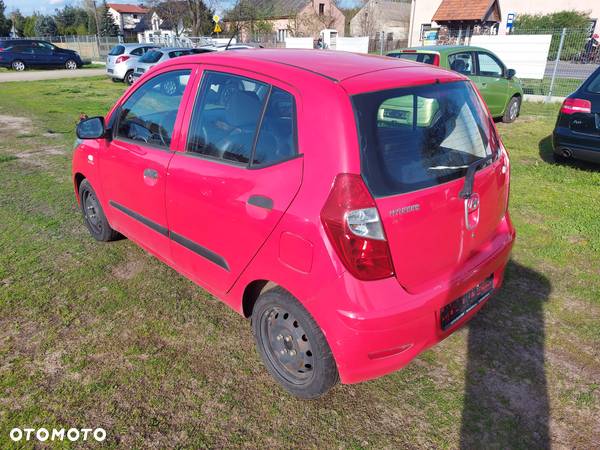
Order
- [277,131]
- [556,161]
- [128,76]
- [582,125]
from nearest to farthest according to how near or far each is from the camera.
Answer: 1. [277,131]
2. [582,125]
3. [556,161]
4. [128,76]

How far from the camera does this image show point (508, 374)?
8.91ft

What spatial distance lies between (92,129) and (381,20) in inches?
2100

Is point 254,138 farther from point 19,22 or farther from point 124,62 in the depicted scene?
point 19,22

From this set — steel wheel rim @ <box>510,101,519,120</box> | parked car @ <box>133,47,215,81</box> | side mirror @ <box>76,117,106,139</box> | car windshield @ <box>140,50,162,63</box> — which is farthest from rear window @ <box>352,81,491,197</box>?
car windshield @ <box>140,50,162,63</box>

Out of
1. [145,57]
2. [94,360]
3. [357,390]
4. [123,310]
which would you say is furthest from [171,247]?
[145,57]

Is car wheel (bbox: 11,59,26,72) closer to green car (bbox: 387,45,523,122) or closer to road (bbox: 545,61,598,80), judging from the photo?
green car (bbox: 387,45,523,122)

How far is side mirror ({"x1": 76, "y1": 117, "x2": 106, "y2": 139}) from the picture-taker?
3.56 meters

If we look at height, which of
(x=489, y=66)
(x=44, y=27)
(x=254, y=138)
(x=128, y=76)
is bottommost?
(x=128, y=76)

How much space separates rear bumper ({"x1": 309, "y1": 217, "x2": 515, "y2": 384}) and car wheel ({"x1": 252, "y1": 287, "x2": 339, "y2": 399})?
99 mm

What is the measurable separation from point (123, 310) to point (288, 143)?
1.93m

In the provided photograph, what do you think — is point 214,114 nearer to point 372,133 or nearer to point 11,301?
point 372,133

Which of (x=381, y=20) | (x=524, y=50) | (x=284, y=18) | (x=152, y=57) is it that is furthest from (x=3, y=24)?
(x=524, y=50)

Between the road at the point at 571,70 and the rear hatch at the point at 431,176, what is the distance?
1480 cm

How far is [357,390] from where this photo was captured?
8.61ft
